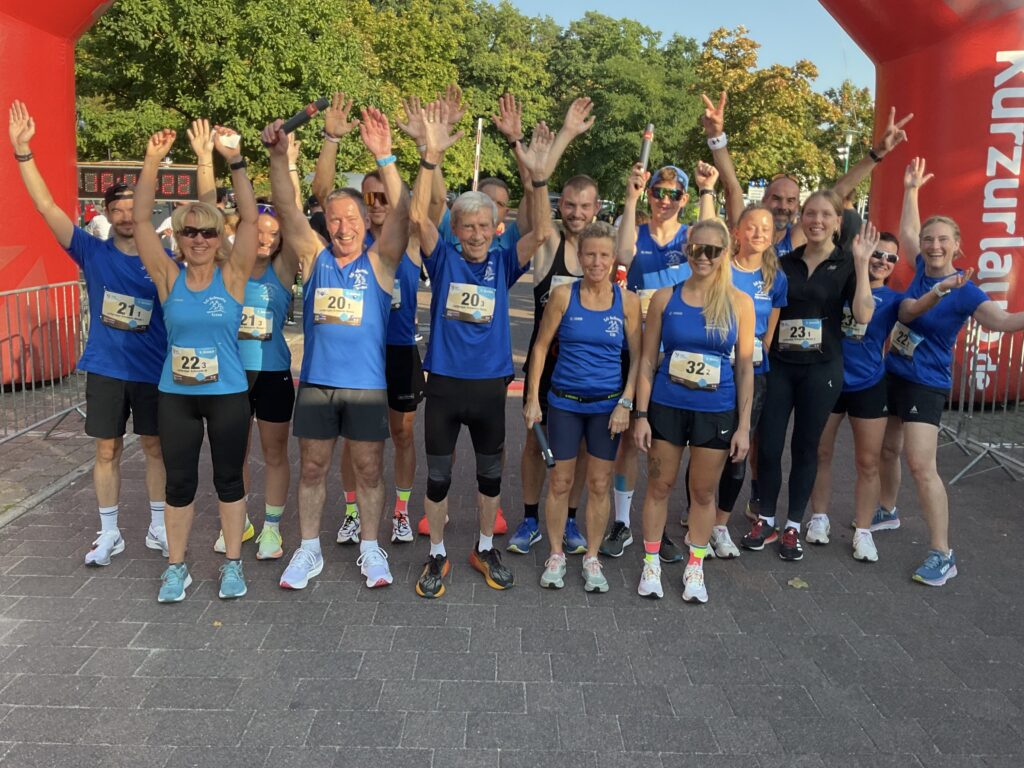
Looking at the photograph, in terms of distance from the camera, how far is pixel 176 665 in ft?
11.4

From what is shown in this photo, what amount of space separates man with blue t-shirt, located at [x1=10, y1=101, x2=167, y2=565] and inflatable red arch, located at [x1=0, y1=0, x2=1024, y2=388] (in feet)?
12.9

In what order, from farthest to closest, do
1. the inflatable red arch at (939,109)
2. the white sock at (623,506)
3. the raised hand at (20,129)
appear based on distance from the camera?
1. the inflatable red arch at (939,109)
2. the white sock at (623,506)
3. the raised hand at (20,129)

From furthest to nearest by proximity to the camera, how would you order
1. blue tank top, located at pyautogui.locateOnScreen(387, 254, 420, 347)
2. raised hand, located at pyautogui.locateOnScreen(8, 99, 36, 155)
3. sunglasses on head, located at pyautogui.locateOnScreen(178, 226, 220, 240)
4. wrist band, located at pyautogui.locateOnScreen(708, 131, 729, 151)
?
wrist band, located at pyautogui.locateOnScreen(708, 131, 729, 151), blue tank top, located at pyautogui.locateOnScreen(387, 254, 420, 347), raised hand, located at pyautogui.locateOnScreen(8, 99, 36, 155), sunglasses on head, located at pyautogui.locateOnScreen(178, 226, 220, 240)

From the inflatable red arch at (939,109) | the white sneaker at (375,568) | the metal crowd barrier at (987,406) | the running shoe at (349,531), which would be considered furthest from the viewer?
the inflatable red arch at (939,109)

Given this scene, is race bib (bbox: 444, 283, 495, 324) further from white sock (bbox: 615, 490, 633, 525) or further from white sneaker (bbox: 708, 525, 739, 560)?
white sneaker (bbox: 708, 525, 739, 560)

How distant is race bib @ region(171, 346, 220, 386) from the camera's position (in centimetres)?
390

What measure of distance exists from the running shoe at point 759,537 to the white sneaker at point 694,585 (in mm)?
736

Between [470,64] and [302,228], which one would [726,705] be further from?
[470,64]

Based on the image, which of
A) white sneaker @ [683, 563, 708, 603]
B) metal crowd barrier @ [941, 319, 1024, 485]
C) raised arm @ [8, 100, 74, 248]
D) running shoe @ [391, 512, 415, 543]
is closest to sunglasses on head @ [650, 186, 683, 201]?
white sneaker @ [683, 563, 708, 603]

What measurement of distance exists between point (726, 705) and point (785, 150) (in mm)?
31007

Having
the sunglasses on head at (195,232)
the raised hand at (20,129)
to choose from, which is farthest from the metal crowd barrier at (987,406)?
the raised hand at (20,129)

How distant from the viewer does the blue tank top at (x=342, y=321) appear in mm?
4152

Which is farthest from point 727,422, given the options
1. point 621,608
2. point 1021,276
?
point 1021,276

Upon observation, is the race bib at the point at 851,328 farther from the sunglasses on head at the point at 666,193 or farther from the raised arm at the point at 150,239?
the raised arm at the point at 150,239
